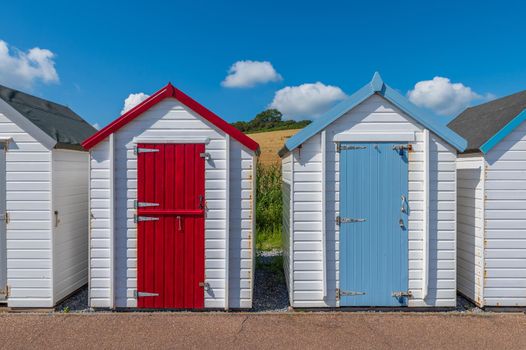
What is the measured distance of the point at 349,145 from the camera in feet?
17.4

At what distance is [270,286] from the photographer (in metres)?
6.52

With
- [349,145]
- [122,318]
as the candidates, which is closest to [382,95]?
[349,145]

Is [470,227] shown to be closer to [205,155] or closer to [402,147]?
[402,147]

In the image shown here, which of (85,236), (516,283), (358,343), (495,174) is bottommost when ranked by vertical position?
(358,343)

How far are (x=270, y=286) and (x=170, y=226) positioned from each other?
238cm

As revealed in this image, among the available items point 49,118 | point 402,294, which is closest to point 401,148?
point 402,294

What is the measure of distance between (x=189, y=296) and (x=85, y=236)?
247 cm

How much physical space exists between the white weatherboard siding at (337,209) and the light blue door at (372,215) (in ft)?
0.40

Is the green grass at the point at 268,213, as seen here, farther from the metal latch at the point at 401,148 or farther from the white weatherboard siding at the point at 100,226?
the metal latch at the point at 401,148

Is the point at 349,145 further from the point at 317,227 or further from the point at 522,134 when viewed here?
the point at 522,134

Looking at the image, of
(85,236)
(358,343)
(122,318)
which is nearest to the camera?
(358,343)

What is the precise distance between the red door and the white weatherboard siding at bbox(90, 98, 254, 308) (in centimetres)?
11

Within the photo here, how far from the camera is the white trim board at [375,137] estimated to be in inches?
207

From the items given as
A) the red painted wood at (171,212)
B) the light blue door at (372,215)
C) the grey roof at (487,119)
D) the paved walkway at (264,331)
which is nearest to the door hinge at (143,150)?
the red painted wood at (171,212)
